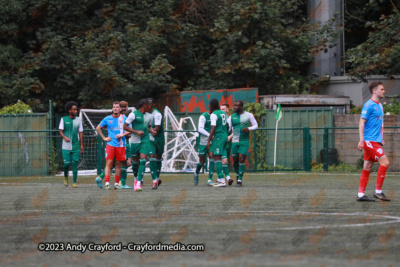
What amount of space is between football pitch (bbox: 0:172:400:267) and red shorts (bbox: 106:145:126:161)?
3502 mm

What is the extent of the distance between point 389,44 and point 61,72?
43.6ft

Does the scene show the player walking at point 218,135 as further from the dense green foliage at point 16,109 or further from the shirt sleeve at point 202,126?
the dense green foliage at point 16,109

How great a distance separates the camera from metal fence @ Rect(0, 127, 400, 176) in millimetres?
25812

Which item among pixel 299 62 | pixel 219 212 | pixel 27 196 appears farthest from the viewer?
pixel 299 62

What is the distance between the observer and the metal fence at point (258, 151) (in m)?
25.8

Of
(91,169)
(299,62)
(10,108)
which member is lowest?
(91,169)

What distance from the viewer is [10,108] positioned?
27.2 metres

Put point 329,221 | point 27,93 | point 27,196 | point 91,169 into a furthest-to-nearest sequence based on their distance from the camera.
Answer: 1. point 27,93
2. point 91,169
3. point 27,196
4. point 329,221

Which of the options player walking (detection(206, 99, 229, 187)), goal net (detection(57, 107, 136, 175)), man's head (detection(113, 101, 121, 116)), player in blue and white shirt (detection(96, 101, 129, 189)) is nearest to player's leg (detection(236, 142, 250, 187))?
player walking (detection(206, 99, 229, 187))

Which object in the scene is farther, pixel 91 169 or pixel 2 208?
pixel 91 169

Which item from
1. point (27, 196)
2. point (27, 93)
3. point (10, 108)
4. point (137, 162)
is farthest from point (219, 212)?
point (27, 93)

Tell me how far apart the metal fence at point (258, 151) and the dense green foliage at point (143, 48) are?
3500 millimetres

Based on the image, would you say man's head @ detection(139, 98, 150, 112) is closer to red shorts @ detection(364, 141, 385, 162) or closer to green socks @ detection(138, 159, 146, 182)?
green socks @ detection(138, 159, 146, 182)

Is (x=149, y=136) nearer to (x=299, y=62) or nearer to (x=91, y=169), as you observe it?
(x=91, y=169)
